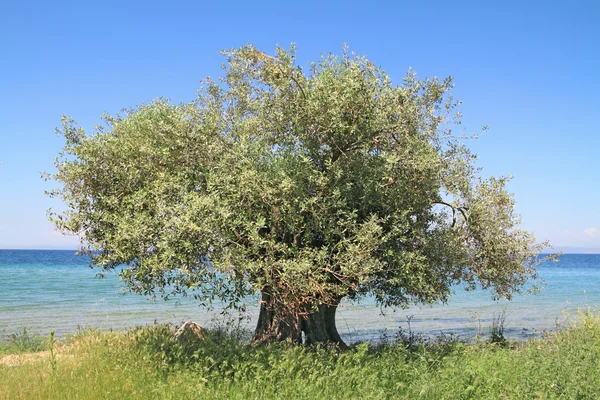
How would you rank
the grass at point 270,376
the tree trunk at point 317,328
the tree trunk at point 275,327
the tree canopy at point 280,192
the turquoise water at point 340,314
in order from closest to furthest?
the grass at point 270,376 < the tree canopy at point 280,192 < the tree trunk at point 275,327 < the tree trunk at point 317,328 < the turquoise water at point 340,314

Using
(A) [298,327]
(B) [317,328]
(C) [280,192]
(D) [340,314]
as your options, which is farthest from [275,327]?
(D) [340,314]

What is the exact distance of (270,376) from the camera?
38.4ft

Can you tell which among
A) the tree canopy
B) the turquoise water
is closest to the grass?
the tree canopy

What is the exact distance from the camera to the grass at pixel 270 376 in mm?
11195

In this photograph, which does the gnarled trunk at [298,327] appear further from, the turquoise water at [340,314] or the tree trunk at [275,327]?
the turquoise water at [340,314]

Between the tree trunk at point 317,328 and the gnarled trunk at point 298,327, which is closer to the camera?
the gnarled trunk at point 298,327

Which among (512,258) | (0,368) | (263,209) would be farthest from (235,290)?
(512,258)

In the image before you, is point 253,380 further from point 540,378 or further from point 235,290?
point 540,378

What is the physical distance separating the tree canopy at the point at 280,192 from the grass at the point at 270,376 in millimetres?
1607

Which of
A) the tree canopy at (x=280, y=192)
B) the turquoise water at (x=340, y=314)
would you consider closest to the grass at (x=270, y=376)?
the tree canopy at (x=280, y=192)

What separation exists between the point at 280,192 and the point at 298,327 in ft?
17.3

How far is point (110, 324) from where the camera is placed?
1186 inches

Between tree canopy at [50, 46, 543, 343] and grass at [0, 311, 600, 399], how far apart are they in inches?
63.3

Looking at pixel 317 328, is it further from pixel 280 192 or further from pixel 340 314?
pixel 340 314
